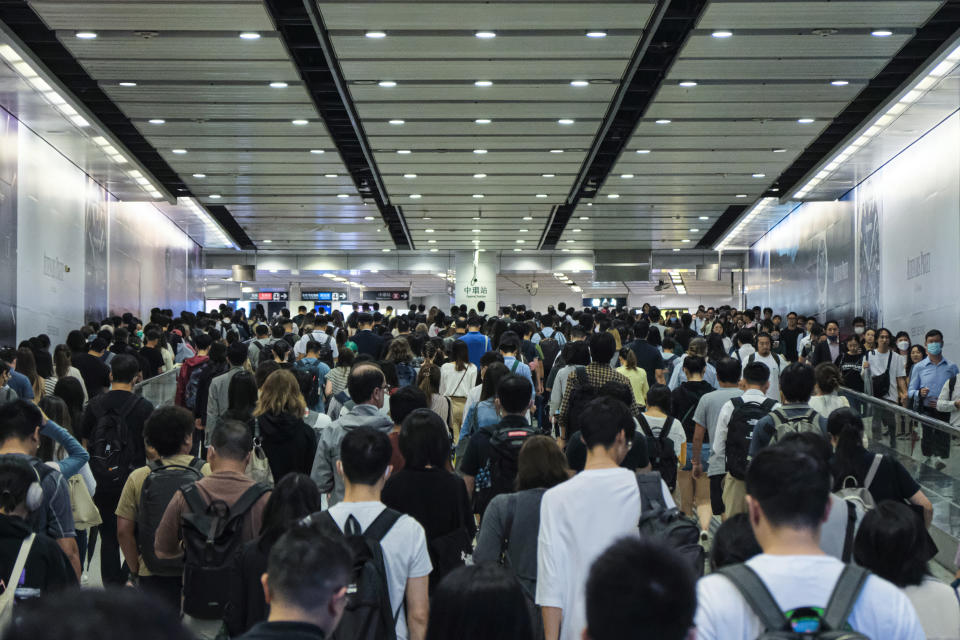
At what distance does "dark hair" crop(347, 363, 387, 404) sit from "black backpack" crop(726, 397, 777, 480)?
92.2 inches

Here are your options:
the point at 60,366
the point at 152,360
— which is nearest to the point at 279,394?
the point at 60,366

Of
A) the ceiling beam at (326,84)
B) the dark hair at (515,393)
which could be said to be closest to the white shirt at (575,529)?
the dark hair at (515,393)

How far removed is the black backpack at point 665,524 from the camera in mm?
3926

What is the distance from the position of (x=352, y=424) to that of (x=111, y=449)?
5.93 feet

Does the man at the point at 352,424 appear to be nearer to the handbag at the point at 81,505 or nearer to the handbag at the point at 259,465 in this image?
the handbag at the point at 259,465

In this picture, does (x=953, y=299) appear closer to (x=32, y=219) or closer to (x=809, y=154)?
(x=809, y=154)

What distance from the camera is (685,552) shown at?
3.89m

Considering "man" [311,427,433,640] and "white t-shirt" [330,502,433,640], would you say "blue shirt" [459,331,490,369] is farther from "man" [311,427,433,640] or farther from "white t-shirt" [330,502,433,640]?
"white t-shirt" [330,502,433,640]

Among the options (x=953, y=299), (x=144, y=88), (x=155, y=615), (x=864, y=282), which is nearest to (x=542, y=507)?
(x=155, y=615)

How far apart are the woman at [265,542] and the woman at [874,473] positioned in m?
2.54

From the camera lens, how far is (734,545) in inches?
141

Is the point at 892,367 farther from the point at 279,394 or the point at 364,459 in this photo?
the point at 364,459

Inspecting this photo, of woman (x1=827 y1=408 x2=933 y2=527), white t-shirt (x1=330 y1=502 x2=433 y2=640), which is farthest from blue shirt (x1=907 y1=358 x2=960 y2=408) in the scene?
white t-shirt (x1=330 y1=502 x2=433 y2=640)

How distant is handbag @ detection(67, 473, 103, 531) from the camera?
5.63m
